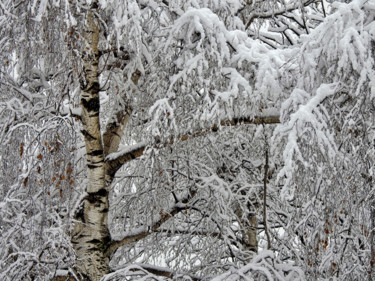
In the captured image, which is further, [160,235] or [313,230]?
[160,235]

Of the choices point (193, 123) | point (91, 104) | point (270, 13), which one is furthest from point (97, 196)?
point (270, 13)

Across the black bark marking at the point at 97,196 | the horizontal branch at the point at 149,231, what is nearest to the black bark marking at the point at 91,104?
the black bark marking at the point at 97,196

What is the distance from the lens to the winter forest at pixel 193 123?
2.45 meters

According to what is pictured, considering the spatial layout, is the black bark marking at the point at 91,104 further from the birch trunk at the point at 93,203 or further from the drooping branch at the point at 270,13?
the drooping branch at the point at 270,13

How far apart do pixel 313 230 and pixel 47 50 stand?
7.48 feet

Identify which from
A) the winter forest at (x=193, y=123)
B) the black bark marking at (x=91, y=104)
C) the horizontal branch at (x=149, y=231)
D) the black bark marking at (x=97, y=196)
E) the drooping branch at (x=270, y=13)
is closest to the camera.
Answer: the winter forest at (x=193, y=123)

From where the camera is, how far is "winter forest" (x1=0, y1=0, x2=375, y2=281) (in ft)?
8.04

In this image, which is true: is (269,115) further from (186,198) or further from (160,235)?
(160,235)

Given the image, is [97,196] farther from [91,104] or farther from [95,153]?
[91,104]

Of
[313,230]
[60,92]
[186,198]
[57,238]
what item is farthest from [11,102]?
[313,230]

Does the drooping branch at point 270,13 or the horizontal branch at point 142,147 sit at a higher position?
the drooping branch at point 270,13

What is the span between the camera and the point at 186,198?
4.90 meters

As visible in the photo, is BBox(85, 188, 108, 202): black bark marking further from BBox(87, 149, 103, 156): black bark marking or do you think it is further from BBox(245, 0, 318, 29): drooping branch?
BBox(245, 0, 318, 29): drooping branch

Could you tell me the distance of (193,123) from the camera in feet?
10.7
